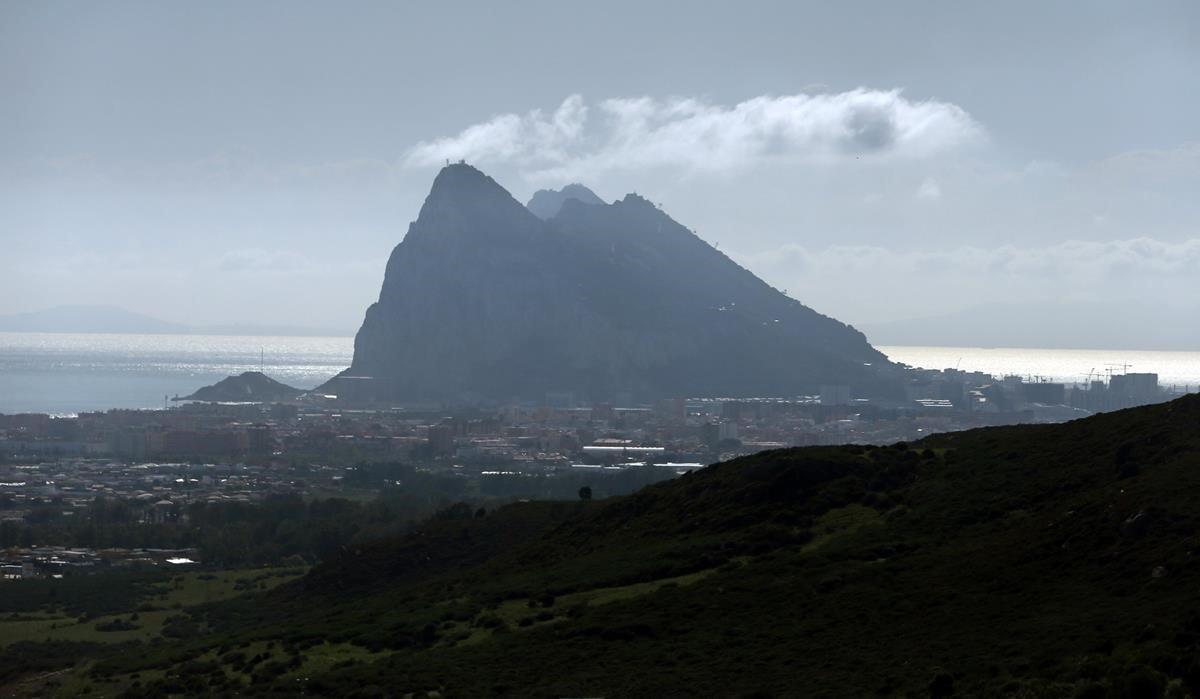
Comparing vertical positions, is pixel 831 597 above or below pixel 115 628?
above

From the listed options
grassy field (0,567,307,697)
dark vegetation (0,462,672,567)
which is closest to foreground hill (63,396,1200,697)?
grassy field (0,567,307,697)

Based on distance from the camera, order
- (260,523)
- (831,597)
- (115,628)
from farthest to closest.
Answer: (260,523) → (115,628) → (831,597)

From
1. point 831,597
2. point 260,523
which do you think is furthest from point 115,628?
point 260,523

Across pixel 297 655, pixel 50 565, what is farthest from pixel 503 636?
pixel 50 565

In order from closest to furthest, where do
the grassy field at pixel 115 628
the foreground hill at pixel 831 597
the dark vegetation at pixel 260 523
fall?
the foreground hill at pixel 831 597 → the grassy field at pixel 115 628 → the dark vegetation at pixel 260 523

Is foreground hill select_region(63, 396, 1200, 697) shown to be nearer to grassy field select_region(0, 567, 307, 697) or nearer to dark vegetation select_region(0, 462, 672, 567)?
grassy field select_region(0, 567, 307, 697)

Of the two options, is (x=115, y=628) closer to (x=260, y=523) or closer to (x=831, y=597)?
(x=831, y=597)

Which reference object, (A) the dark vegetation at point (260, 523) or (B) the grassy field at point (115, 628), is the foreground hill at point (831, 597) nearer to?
(B) the grassy field at point (115, 628)

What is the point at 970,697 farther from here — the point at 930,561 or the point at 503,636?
the point at 503,636

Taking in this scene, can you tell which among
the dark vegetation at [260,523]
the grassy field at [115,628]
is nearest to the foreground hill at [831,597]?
the grassy field at [115,628]
